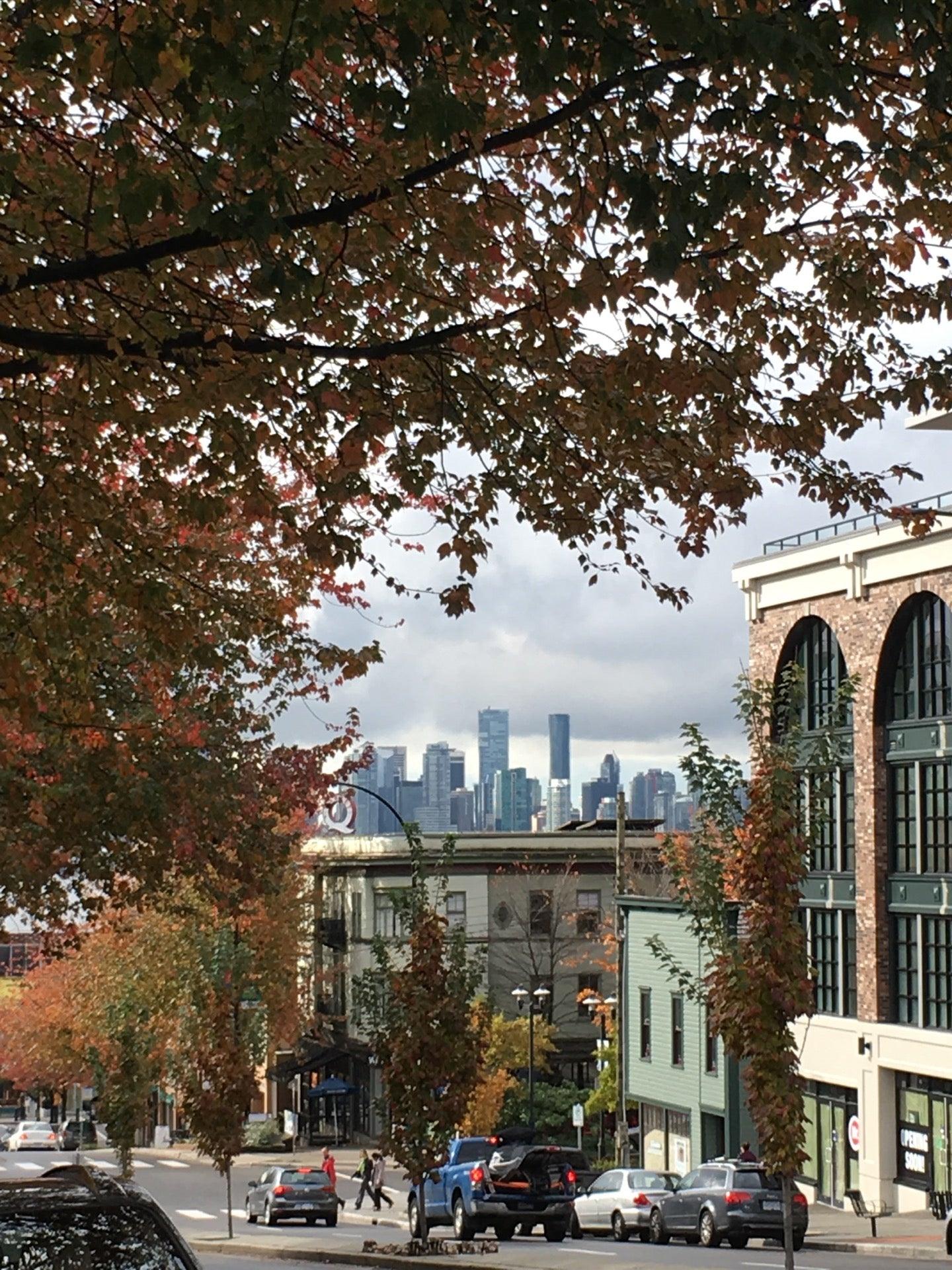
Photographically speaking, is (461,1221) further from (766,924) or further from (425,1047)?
(766,924)

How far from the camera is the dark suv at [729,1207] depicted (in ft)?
114

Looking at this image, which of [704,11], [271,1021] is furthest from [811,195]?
[271,1021]

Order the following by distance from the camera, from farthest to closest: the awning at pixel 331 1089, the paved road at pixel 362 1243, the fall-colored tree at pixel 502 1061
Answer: the awning at pixel 331 1089
the fall-colored tree at pixel 502 1061
the paved road at pixel 362 1243

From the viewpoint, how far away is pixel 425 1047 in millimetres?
32438

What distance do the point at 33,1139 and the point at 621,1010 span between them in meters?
31.7

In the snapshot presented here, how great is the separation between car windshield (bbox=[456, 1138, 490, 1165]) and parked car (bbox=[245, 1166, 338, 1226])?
5.83 metres

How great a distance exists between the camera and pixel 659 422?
11195mm

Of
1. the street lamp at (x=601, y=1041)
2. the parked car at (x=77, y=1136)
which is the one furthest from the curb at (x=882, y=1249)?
the parked car at (x=77, y=1136)

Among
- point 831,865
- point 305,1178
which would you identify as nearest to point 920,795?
point 831,865

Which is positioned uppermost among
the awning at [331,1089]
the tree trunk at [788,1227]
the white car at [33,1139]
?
the tree trunk at [788,1227]

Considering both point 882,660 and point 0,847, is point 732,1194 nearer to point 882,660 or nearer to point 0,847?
point 882,660

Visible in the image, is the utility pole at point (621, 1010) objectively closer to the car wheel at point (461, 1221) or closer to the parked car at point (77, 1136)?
the car wheel at point (461, 1221)

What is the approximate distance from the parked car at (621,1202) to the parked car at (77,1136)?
3585cm

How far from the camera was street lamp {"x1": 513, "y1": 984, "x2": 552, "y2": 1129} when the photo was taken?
51.4 metres
